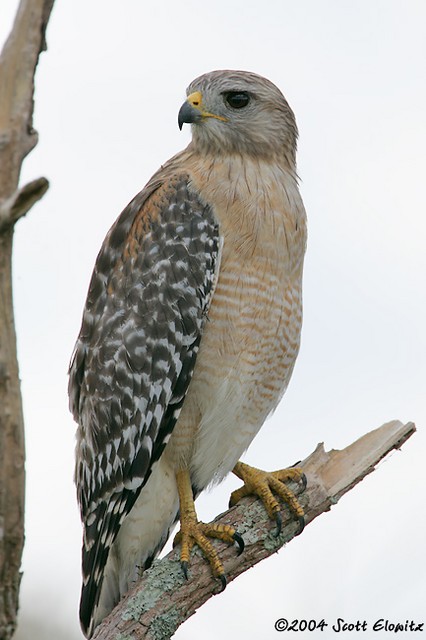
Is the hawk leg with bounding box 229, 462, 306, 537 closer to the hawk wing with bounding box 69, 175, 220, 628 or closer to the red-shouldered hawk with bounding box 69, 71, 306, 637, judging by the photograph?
the red-shouldered hawk with bounding box 69, 71, 306, 637

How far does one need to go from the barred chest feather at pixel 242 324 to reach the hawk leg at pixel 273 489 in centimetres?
16

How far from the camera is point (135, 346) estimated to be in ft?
17.3

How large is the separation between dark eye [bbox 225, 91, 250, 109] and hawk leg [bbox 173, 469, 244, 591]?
2269 millimetres

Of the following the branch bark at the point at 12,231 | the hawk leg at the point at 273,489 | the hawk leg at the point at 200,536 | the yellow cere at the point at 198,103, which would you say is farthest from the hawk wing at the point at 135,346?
the branch bark at the point at 12,231

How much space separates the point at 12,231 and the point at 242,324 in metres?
2.10

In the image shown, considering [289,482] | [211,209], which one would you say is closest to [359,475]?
[289,482]

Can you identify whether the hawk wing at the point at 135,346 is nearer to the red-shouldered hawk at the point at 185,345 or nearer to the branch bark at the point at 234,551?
the red-shouldered hawk at the point at 185,345

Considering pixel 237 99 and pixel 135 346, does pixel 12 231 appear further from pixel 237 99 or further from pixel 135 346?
pixel 237 99

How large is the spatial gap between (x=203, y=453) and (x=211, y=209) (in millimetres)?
1316

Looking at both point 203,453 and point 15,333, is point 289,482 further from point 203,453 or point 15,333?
point 15,333

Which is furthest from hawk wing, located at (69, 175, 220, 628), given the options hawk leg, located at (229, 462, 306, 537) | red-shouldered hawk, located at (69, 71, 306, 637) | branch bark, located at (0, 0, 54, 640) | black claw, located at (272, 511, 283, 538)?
branch bark, located at (0, 0, 54, 640)

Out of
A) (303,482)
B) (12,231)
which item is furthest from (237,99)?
(12,231)

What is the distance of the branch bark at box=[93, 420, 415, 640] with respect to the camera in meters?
4.52

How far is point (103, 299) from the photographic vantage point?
5.43m
